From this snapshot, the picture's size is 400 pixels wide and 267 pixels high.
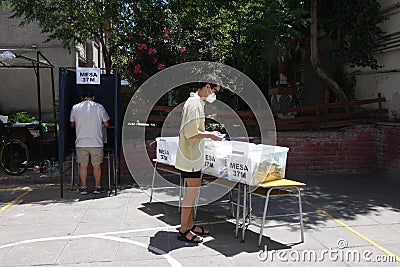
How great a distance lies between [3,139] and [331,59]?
8.88m

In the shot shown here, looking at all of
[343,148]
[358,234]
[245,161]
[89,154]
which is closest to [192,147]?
[245,161]

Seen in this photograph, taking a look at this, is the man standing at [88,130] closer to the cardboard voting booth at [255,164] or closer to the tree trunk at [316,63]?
the cardboard voting booth at [255,164]

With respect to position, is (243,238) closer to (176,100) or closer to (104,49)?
(176,100)

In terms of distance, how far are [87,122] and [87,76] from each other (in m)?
1.19

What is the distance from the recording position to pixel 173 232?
18.2 feet

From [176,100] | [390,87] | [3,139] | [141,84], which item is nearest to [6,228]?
[3,139]

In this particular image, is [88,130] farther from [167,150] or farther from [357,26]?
[357,26]

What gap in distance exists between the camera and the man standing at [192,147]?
492 cm

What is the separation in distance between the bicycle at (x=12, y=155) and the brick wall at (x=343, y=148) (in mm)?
2724

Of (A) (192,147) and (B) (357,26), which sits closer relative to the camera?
(A) (192,147)

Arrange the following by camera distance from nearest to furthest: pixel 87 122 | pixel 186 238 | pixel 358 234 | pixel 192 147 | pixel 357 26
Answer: pixel 192 147, pixel 186 238, pixel 358 234, pixel 87 122, pixel 357 26

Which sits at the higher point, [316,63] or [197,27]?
[197,27]

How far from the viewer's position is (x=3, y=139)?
9.03m

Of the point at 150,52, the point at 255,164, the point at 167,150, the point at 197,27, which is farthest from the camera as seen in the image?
the point at 197,27
